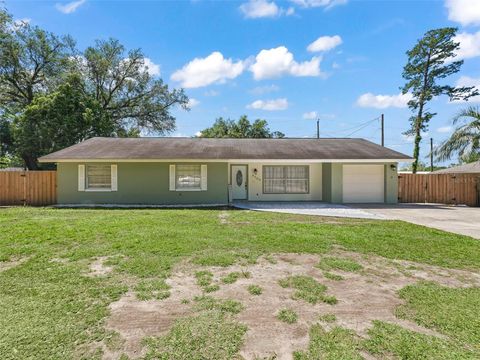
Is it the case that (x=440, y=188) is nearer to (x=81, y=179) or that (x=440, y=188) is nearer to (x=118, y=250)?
(x=118, y=250)

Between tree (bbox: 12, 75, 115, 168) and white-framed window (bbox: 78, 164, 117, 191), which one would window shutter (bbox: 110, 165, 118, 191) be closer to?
white-framed window (bbox: 78, 164, 117, 191)

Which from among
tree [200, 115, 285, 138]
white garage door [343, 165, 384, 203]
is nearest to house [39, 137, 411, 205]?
white garage door [343, 165, 384, 203]

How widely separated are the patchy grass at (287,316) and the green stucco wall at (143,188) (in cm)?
1092

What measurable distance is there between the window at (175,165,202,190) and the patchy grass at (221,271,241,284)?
9.93 meters

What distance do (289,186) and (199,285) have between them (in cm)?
1206

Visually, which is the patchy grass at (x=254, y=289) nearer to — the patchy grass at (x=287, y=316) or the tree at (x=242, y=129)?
the patchy grass at (x=287, y=316)

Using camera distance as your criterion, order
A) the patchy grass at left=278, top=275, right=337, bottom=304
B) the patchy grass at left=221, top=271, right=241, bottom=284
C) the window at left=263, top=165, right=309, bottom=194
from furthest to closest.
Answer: the window at left=263, top=165, right=309, bottom=194, the patchy grass at left=221, top=271, right=241, bottom=284, the patchy grass at left=278, top=275, right=337, bottom=304

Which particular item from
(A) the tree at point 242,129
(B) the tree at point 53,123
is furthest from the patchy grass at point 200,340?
(A) the tree at point 242,129

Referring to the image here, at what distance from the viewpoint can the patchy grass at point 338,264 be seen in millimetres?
5031

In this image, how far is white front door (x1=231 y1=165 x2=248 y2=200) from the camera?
51.1ft

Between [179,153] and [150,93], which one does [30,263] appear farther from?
[150,93]

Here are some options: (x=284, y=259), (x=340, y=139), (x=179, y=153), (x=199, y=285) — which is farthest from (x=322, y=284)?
(x=340, y=139)

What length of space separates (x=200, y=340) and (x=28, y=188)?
15143 millimetres

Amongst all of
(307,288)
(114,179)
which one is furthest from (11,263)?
(114,179)
